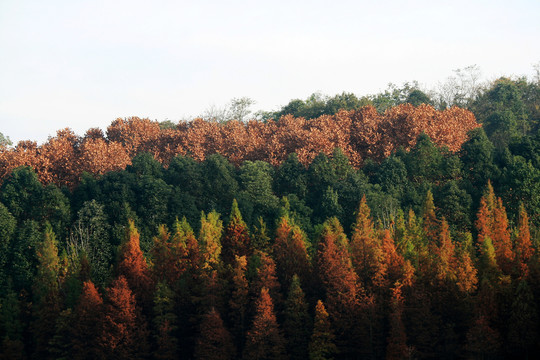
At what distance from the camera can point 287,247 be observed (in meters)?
47.9

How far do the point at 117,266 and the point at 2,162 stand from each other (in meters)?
21.6

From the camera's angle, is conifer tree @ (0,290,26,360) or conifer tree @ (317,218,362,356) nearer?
conifer tree @ (317,218,362,356)

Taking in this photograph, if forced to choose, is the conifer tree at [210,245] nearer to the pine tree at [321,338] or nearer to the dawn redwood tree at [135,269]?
the dawn redwood tree at [135,269]

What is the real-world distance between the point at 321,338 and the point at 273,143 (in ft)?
86.5

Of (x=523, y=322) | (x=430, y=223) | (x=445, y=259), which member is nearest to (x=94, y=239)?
(x=430, y=223)

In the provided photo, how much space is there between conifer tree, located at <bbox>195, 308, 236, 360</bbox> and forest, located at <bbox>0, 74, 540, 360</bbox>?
0.32ft

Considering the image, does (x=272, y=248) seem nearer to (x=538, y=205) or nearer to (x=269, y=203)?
(x=269, y=203)

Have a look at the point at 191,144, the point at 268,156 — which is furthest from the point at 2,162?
the point at 268,156

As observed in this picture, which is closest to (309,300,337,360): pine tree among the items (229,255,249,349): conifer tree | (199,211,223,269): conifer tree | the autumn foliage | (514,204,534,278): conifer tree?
(229,255,249,349): conifer tree

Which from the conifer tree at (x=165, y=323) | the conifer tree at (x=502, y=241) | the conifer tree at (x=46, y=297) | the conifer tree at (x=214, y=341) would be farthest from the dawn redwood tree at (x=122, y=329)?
the conifer tree at (x=502, y=241)

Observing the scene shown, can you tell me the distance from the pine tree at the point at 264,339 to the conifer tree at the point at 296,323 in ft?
2.16

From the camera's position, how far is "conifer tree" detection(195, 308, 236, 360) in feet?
145

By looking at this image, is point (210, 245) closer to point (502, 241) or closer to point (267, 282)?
point (267, 282)

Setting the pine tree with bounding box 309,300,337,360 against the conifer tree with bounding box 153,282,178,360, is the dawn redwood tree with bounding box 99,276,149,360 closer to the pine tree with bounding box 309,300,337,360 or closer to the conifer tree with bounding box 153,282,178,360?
the conifer tree with bounding box 153,282,178,360
